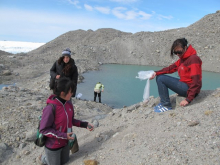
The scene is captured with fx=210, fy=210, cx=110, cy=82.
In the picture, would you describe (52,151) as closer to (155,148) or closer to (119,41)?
(155,148)

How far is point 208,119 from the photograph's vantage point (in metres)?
3.57

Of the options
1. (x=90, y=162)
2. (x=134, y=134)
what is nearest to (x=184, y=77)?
(x=134, y=134)

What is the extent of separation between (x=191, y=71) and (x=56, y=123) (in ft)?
8.90

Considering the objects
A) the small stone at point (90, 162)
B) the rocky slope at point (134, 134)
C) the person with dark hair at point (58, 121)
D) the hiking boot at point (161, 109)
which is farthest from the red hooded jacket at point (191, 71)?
the person with dark hair at point (58, 121)

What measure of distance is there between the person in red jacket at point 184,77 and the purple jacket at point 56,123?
220 centimetres

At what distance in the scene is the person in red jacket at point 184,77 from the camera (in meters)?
4.07

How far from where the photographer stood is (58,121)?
122 inches

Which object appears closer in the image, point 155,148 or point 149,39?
point 155,148

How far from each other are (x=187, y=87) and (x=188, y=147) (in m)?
1.68

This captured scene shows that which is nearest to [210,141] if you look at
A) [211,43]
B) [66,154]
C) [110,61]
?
[66,154]

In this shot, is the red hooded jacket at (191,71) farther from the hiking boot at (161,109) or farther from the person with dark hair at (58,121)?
the person with dark hair at (58,121)

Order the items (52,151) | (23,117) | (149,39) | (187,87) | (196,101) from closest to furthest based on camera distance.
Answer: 1. (52,151)
2. (187,87)
3. (196,101)
4. (23,117)
5. (149,39)

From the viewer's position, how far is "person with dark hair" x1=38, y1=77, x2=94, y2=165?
118 inches

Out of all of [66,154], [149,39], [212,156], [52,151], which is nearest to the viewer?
[212,156]
